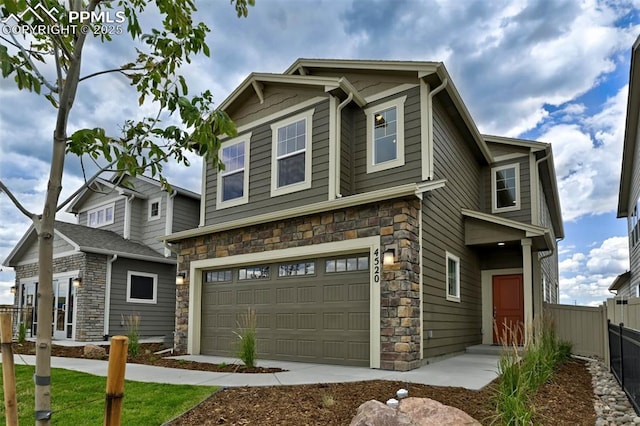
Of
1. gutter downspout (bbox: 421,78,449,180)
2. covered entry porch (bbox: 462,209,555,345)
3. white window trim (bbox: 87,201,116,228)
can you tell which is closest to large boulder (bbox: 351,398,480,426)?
→ gutter downspout (bbox: 421,78,449,180)

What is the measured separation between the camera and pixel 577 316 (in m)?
10.9

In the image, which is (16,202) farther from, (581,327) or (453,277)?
(581,327)

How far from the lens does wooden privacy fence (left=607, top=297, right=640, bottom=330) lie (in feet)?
26.1

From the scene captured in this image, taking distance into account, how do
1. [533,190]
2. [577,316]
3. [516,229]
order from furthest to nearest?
1. [533,190]
2. [577,316]
3. [516,229]

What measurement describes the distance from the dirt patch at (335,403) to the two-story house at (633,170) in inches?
362

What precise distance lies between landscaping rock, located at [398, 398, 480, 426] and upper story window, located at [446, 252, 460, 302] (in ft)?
17.8

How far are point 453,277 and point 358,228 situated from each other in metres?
2.98

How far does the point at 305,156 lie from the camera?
10102mm

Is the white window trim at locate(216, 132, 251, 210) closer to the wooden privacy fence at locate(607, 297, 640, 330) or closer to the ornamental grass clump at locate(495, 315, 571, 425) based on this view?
the ornamental grass clump at locate(495, 315, 571, 425)

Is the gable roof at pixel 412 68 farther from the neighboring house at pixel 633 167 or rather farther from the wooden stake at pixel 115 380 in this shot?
the wooden stake at pixel 115 380

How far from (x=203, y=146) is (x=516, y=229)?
8.72m

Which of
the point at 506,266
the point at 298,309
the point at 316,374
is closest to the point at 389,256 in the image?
the point at 316,374

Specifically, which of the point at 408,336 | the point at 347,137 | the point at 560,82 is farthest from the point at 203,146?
the point at 560,82

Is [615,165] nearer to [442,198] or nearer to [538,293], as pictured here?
[538,293]
